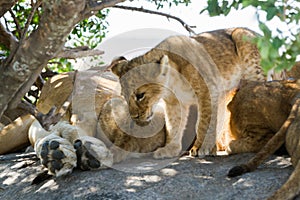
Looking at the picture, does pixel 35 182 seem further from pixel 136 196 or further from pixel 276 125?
pixel 276 125

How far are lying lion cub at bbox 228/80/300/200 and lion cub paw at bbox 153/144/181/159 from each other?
0.57 m

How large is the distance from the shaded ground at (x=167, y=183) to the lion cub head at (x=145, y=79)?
75 cm

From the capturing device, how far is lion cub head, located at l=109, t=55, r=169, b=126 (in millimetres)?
4961

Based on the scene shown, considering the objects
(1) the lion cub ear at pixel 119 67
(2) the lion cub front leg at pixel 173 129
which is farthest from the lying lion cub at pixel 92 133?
(1) the lion cub ear at pixel 119 67

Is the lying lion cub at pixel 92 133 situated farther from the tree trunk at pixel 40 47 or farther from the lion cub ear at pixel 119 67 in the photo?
the tree trunk at pixel 40 47

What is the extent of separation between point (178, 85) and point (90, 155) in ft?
4.59

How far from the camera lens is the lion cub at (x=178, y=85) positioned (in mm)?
4703

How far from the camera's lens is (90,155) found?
157 inches

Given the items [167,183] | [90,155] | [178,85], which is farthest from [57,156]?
[178,85]

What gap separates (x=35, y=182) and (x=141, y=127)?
3.81 feet

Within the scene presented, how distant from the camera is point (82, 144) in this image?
3.96m

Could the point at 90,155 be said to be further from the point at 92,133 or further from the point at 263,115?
the point at 263,115

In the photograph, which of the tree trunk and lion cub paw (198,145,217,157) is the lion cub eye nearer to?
lion cub paw (198,145,217,157)

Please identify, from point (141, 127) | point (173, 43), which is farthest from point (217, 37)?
point (141, 127)
